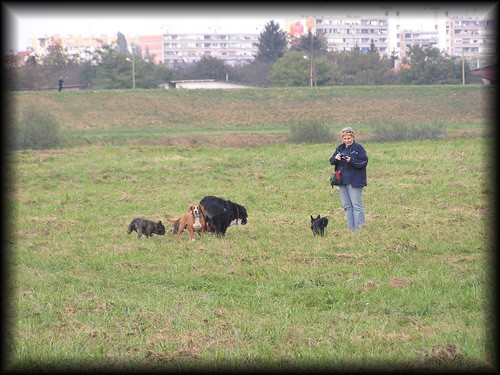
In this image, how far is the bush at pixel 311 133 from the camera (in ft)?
141

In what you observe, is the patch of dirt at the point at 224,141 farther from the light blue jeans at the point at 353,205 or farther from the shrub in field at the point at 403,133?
the light blue jeans at the point at 353,205

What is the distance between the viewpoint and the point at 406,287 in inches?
366

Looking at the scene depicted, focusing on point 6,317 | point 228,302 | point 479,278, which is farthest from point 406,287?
point 6,317

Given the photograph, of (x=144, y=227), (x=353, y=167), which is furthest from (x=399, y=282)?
(x=144, y=227)

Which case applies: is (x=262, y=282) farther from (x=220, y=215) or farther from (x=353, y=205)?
(x=353, y=205)

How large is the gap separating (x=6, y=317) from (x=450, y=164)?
63.2 feet

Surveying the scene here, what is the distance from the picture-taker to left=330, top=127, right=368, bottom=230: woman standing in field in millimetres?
14023

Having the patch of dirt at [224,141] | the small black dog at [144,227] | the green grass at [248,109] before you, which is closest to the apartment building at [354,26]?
the small black dog at [144,227]

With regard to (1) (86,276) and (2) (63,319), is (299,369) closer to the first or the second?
(2) (63,319)

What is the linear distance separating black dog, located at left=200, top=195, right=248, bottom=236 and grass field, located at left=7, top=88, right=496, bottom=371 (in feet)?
0.98

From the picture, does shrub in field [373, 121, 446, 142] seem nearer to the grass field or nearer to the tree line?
the grass field

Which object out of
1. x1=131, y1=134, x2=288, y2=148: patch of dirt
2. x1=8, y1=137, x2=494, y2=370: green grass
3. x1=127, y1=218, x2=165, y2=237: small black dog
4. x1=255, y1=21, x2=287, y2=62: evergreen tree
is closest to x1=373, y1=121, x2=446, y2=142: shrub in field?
x1=131, y1=134, x2=288, y2=148: patch of dirt

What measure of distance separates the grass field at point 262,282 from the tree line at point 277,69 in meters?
65.3

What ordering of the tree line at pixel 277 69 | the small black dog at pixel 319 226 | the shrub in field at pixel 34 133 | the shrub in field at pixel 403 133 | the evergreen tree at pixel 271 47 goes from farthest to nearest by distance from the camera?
the evergreen tree at pixel 271 47 → the tree line at pixel 277 69 → the shrub in field at pixel 403 133 → the shrub in field at pixel 34 133 → the small black dog at pixel 319 226
